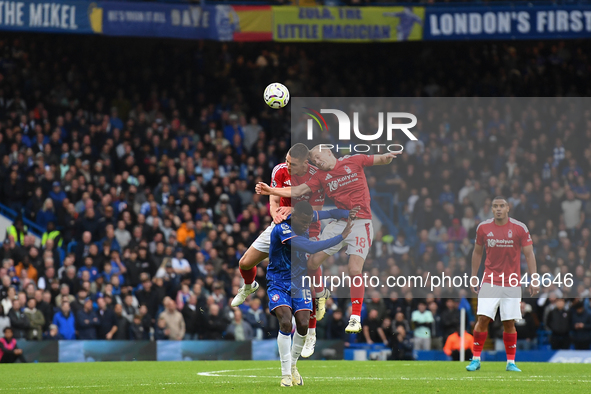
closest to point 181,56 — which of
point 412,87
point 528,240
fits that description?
point 412,87

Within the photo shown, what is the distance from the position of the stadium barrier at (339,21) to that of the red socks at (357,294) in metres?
13.3

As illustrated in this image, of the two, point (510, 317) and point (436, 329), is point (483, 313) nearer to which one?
point (510, 317)

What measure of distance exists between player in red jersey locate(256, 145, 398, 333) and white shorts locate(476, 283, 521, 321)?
2349mm

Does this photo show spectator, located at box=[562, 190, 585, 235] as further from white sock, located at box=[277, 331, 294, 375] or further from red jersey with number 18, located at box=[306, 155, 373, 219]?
white sock, located at box=[277, 331, 294, 375]

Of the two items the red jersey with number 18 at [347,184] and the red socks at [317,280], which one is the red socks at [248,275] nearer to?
the red socks at [317,280]

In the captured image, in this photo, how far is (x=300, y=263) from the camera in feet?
39.7

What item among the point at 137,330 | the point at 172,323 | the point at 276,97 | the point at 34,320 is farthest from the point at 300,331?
the point at 34,320

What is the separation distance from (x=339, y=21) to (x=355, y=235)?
1338cm

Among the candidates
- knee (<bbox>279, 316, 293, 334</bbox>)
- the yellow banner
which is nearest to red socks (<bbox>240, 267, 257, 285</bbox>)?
knee (<bbox>279, 316, 293, 334</bbox>)

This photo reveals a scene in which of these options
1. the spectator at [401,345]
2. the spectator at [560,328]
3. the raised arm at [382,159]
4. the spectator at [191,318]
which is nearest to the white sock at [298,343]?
the raised arm at [382,159]

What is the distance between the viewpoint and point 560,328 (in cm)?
1927

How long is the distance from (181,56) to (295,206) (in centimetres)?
1788

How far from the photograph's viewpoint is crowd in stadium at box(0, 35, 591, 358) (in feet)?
54.2

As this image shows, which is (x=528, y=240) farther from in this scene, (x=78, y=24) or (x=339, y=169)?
(x=78, y=24)
